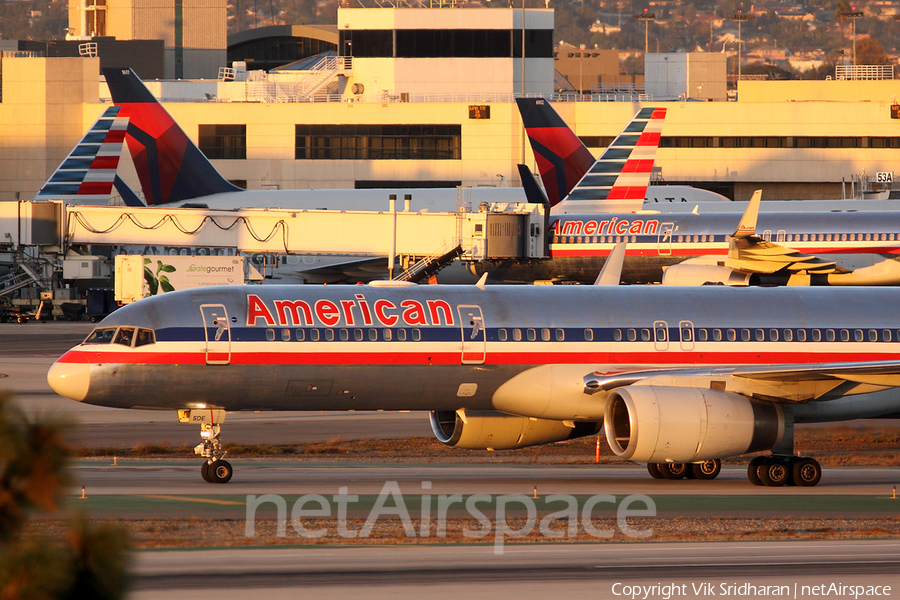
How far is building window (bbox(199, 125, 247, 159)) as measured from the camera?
9588cm

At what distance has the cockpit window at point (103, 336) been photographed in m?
22.0

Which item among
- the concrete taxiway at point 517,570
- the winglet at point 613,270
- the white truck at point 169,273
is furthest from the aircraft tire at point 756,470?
the white truck at point 169,273

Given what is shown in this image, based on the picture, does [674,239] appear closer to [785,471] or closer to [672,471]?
[672,471]

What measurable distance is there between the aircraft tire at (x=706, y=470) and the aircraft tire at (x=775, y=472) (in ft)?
4.66

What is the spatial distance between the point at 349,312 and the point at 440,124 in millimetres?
72214

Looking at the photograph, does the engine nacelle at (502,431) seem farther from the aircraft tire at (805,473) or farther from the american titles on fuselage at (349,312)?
the aircraft tire at (805,473)

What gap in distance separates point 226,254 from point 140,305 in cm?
4315

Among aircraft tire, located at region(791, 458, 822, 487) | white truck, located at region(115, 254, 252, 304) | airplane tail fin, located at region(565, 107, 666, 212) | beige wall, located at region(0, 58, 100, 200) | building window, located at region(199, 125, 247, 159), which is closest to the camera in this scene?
aircraft tire, located at region(791, 458, 822, 487)

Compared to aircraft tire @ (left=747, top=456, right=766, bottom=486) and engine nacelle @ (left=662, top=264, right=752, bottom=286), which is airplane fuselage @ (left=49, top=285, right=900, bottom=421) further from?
engine nacelle @ (left=662, top=264, right=752, bottom=286)

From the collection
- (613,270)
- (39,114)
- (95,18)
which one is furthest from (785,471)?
(95,18)

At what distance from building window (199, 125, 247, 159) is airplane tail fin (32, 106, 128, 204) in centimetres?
2523

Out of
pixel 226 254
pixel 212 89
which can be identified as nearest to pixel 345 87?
pixel 212 89

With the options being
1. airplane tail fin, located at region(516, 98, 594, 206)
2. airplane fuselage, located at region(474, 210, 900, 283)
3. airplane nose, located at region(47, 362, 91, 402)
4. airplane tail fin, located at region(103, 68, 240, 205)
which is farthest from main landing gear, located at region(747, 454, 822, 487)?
airplane tail fin, located at region(103, 68, 240, 205)

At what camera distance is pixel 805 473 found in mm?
22953
